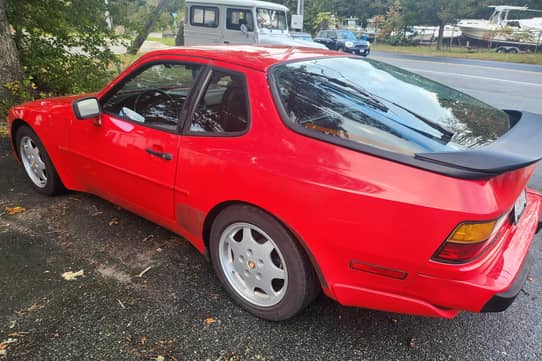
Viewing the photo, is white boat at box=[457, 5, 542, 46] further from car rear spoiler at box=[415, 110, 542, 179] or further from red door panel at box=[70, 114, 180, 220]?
red door panel at box=[70, 114, 180, 220]

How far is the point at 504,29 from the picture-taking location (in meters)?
29.1

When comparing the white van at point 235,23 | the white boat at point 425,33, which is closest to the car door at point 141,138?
the white van at point 235,23

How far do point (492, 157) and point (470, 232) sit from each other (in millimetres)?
338

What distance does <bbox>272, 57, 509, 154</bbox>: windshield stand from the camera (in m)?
1.96

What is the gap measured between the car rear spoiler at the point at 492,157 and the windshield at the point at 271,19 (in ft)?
40.2

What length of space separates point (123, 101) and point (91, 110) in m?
0.23

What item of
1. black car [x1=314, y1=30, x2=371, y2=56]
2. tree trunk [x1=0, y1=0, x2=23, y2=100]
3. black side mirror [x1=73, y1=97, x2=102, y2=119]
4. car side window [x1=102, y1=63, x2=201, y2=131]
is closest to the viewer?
car side window [x1=102, y1=63, x2=201, y2=131]

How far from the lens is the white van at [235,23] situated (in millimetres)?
12977

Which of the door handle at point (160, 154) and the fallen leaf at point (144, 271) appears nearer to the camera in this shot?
the door handle at point (160, 154)

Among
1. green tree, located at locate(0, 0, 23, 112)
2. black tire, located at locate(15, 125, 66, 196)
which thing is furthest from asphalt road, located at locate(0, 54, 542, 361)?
green tree, located at locate(0, 0, 23, 112)

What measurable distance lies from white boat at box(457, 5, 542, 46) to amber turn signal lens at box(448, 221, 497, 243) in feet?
103

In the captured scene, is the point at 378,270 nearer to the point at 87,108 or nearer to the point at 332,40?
the point at 87,108

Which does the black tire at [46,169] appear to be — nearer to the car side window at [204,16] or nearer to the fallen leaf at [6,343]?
the fallen leaf at [6,343]

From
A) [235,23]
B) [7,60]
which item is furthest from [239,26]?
[7,60]
